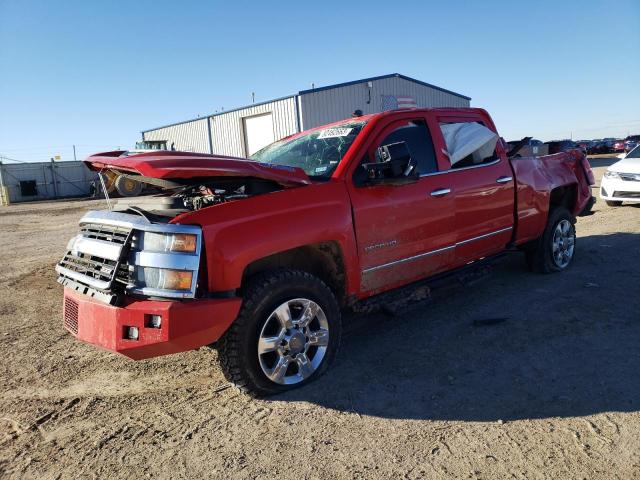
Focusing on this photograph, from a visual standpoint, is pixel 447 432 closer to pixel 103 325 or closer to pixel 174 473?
pixel 174 473

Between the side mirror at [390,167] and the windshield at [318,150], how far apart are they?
1.04ft

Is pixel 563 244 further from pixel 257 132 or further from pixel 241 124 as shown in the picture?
pixel 241 124

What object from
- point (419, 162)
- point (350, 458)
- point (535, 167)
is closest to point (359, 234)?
point (419, 162)

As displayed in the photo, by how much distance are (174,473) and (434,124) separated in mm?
3588

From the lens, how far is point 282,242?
3.30 metres

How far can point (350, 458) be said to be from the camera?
105 inches

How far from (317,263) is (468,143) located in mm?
2120

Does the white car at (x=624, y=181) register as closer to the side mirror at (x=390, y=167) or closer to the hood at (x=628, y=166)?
the hood at (x=628, y=166)

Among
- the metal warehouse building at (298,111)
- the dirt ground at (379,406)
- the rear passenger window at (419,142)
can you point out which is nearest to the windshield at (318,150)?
the rear passenger window at (419,142)

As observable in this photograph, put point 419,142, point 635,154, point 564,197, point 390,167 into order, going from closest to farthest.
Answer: point 390,167 < point 419,142 < point 564,197 < point 635,154

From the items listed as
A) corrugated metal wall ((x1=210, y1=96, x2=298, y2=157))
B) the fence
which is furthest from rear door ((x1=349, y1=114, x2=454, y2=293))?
the fence

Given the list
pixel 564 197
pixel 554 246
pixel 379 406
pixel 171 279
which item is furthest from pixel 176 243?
pixel 564 197

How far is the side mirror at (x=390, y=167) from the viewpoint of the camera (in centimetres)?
373

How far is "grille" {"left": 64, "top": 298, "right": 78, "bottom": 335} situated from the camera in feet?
11.0
